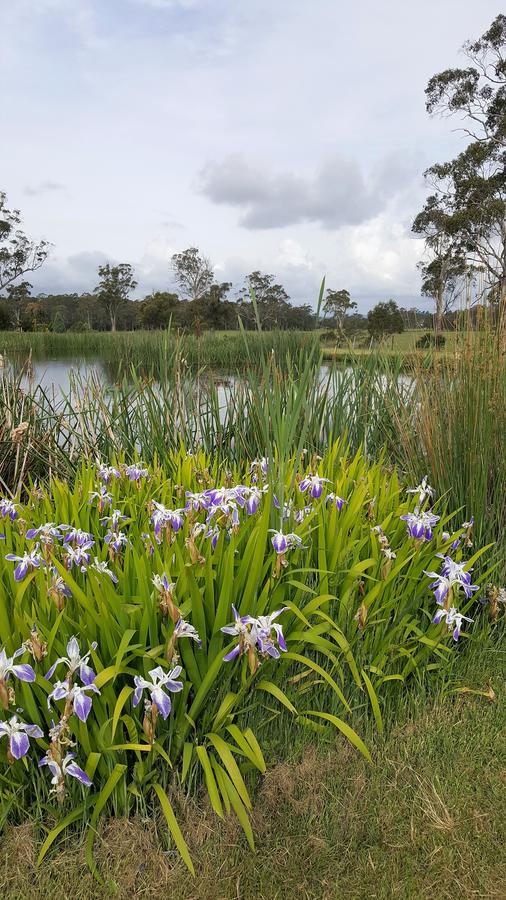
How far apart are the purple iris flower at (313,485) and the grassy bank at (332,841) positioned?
856 mm

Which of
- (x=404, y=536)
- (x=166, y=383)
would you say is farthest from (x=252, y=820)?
(x=166, y=383)

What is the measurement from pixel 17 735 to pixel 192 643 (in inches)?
20.7

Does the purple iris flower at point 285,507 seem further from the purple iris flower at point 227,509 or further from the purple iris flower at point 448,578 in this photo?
the purple iris flower at point 448,578

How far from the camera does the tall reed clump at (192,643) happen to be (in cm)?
156

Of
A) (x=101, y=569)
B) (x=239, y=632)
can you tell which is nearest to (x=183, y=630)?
(x=239, y=632)

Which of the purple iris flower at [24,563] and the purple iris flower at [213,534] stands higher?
the purple iris flower at [213,534]

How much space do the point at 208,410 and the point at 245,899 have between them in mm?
3098

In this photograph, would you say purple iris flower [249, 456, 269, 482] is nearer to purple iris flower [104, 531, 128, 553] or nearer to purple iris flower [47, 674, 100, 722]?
purple iris flower [104, 531, 128, 553]

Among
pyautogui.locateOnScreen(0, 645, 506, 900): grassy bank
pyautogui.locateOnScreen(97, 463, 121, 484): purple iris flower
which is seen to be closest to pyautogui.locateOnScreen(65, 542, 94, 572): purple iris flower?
pyautogui.locateOnScreen(0, 645, 506, 900): grassy bank

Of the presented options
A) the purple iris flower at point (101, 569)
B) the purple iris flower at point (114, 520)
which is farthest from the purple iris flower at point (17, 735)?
the purple iris flower at point (114, 520)

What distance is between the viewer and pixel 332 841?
5.45 ft

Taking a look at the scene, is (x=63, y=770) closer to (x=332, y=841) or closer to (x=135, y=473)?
(x=332, y=841)

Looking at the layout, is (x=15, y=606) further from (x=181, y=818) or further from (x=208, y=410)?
(x=208, y=410)

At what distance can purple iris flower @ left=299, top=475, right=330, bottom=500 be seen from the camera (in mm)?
2328
